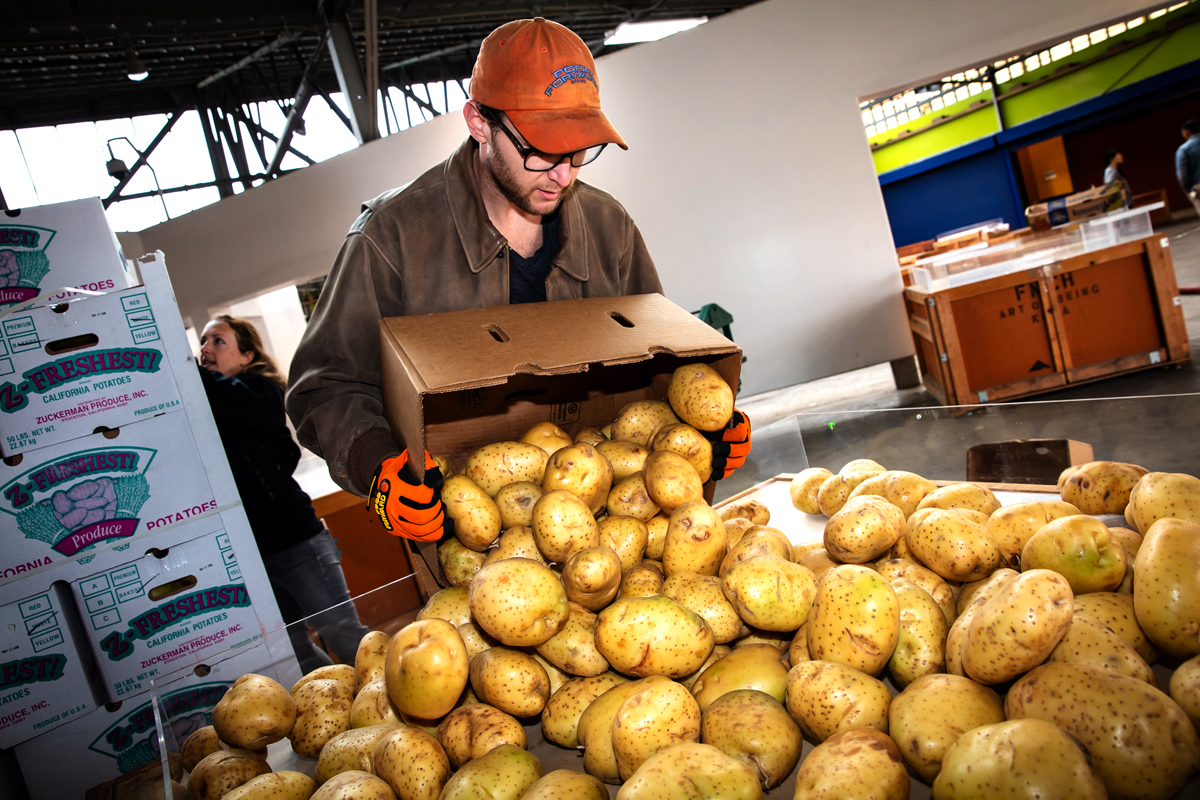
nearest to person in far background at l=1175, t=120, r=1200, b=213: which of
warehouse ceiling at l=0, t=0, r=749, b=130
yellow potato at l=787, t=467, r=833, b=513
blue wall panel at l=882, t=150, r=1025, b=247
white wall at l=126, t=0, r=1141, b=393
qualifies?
blue wall panel at l=882, t=150, r=1025, b=247

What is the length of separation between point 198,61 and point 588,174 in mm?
5174

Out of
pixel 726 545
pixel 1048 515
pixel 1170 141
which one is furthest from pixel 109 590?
pixel 1170 141

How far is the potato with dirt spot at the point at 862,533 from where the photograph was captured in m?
1.28

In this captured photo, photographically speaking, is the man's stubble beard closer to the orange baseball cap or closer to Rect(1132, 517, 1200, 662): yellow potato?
the orange baseball cap

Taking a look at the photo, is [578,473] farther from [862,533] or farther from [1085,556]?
[1085,556]

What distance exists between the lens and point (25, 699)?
7.09 ft

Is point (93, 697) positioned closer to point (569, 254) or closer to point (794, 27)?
point (569, 254)

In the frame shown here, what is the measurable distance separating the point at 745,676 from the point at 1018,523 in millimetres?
628

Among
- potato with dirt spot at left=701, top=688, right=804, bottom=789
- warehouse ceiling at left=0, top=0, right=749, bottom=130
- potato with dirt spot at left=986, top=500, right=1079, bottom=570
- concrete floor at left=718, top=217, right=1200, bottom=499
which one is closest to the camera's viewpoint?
potato with dirt spot at left=701, top=688, right=804, bottom=789

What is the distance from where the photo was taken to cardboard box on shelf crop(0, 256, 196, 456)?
2158 mm

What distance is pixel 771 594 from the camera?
1168mm

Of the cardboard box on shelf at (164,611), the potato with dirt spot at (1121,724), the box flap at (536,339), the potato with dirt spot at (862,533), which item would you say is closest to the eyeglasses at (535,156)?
the box flap at (536,339)

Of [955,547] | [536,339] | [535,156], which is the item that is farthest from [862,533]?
[535,156]

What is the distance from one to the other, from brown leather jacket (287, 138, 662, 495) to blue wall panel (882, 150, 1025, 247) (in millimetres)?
16538
